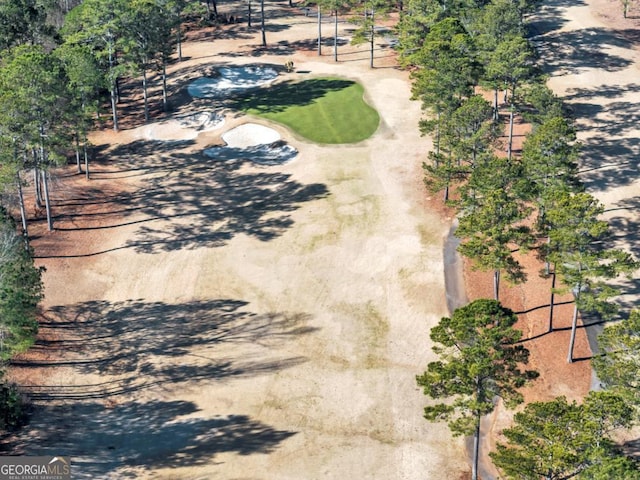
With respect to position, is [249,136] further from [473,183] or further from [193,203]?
[473,183]

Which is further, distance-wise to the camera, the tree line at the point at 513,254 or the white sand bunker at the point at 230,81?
the white sand bunker at the point at 230,81

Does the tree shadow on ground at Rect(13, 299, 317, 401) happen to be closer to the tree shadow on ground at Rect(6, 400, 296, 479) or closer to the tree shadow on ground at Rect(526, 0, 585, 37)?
the tree shadow on ground at Rect(6, 400, 296, 479)

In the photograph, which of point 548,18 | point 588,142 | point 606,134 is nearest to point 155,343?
point 588,142

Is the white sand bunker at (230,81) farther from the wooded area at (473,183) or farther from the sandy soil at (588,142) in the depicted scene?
the sandy soil at (588,142)

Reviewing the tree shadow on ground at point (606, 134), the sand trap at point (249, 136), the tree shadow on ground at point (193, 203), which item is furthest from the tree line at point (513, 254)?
the sand trap at point (249, 136)

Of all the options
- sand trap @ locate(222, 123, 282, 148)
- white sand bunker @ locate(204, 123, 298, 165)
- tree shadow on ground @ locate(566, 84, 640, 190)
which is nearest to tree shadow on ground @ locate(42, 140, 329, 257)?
white sand bunker @ locate(204, 123, 298, 165)

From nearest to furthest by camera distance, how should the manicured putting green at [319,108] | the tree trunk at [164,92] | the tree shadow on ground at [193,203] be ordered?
the tree shadow on ground at [193,203]
the manicured putting green at [319,108]
the tree trunk at [164,92]
